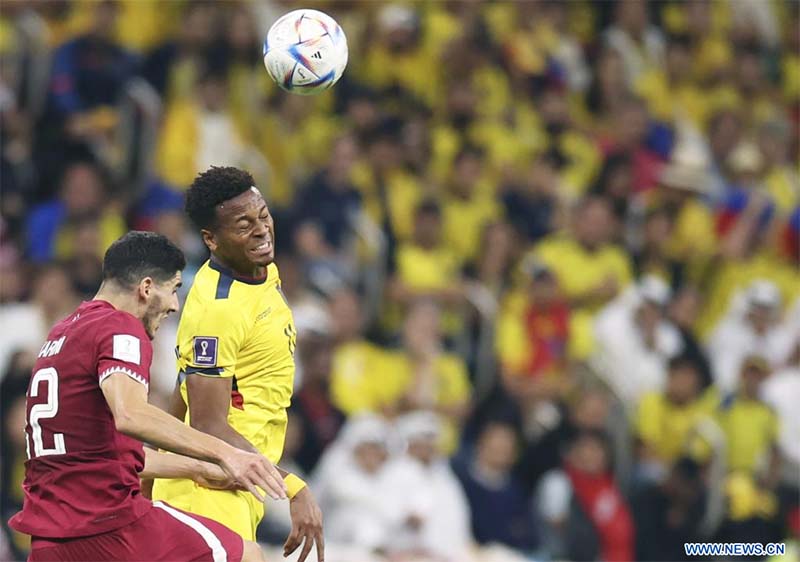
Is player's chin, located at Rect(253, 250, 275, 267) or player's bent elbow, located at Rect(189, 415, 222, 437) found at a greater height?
player's chin, located at Rect(253, 250, 275, 267)

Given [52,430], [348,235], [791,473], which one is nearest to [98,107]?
[348,235]

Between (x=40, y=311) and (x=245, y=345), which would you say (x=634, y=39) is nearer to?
(x=40, y=311)

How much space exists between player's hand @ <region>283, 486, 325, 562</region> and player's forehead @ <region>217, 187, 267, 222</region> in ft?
3.90

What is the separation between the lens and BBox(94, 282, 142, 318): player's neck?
5.88m

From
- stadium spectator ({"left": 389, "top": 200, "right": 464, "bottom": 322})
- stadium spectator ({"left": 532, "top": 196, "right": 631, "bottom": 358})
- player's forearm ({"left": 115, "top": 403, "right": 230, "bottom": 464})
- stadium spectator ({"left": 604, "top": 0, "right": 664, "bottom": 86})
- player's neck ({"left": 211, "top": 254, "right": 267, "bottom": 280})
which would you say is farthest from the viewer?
stadium spectator ({"left": 604, "top": 0, "right": 664, "bottom": 86})

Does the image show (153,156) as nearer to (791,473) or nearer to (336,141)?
(336,141)

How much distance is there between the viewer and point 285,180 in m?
13.3

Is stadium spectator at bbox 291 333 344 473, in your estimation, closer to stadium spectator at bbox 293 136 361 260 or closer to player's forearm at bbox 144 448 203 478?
stadium spectator at bbox 293 136 361 260

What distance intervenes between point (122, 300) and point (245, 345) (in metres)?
0.63

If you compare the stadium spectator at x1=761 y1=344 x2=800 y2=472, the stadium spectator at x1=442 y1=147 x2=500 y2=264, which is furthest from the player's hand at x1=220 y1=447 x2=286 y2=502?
the stadium spectator at x1=442 y1=147 x2=500 y2=264

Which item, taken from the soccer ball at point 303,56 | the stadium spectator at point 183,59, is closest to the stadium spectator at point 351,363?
the stadium spectator at point 183,59

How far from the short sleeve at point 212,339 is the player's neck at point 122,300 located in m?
0.34

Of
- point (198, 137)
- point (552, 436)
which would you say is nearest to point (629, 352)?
point (552, 436)

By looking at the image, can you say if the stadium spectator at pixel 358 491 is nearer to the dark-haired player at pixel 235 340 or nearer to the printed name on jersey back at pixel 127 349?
the dark-haired player at pixel 235 340
